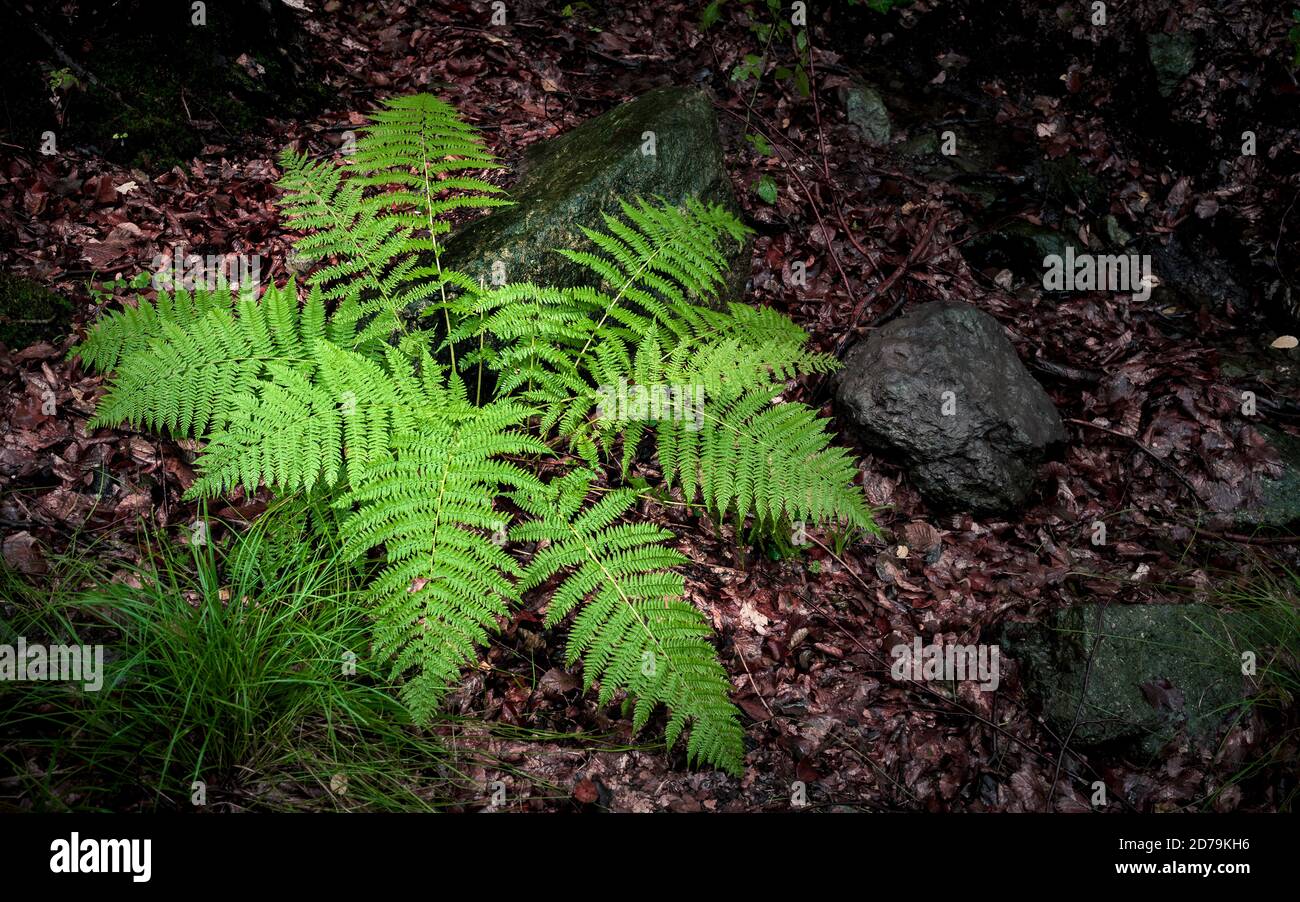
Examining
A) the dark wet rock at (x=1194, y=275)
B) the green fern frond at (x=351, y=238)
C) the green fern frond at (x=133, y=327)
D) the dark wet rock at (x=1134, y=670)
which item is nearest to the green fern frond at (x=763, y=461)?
the dark wet rock at (x=1134, y=670)

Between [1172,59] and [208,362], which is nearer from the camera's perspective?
[208,362]

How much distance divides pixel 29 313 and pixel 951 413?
459 centimetres

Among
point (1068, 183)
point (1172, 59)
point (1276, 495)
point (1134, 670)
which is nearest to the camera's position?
point (1134, 670)

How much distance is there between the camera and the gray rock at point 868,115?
19.4 ft

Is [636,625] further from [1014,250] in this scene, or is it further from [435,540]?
[1014,250]

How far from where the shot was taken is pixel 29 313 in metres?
3.59

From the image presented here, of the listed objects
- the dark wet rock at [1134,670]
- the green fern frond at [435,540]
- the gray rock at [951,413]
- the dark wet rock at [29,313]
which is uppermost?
the dark wet rock at [29,313]

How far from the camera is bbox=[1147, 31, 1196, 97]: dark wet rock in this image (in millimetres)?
5848

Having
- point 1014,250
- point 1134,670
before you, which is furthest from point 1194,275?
point 1134,670

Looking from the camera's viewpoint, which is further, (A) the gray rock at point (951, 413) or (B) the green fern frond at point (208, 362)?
(A) the gray rock at point (951, 413)

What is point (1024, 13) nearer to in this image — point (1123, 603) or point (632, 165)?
A: point (632, 165)

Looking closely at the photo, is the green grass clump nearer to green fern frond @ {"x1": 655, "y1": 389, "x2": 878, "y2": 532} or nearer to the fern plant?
the fern plant

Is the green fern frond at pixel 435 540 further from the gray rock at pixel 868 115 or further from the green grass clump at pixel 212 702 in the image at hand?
the gray rock at pixel 868 115

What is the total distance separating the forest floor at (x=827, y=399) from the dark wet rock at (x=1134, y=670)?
11 centimetres
